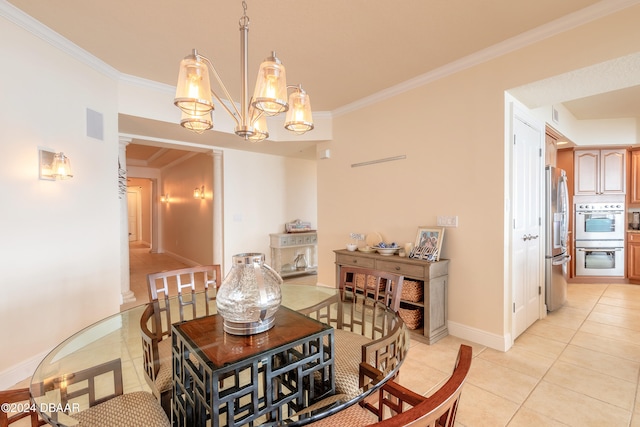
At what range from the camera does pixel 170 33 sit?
7.82 feet

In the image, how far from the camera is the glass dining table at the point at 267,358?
3.38ft

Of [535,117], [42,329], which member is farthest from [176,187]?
[535,117]

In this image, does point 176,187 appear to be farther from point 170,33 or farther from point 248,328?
point 248,328

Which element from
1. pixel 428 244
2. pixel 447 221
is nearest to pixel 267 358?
pixel 428 244

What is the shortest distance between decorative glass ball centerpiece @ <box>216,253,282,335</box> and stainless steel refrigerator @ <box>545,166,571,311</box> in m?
3.50

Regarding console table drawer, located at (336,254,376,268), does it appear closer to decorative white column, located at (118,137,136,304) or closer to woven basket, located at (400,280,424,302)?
woven basket, located at (400,280,424,302)

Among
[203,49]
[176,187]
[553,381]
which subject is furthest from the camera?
[176,187]

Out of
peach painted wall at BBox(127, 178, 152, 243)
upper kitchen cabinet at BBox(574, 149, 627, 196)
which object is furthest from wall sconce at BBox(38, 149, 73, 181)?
peach painted wall at BBox(127, 178, 152, 243)

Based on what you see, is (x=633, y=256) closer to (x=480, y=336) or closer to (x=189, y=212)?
(x=480, y=336)

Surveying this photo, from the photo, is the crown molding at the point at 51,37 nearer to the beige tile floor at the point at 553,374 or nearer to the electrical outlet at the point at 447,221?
the beige tile floor at the point at 553,374

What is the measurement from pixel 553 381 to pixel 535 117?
254 cm

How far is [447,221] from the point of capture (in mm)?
2994

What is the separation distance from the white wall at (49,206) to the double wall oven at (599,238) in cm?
677

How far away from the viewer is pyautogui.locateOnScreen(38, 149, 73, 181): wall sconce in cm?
237
